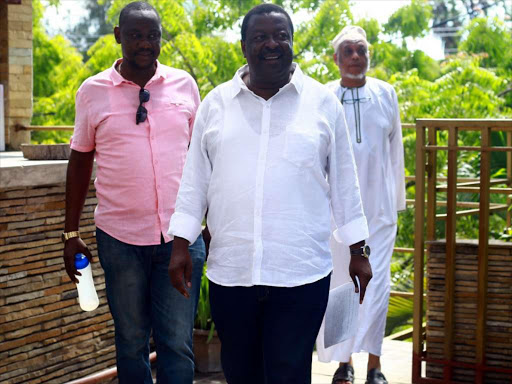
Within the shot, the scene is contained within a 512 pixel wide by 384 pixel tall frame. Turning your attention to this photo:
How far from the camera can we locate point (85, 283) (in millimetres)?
4672

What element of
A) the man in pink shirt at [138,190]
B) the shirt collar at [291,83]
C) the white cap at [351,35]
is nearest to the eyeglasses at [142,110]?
the man in pink shirt at [138,190]

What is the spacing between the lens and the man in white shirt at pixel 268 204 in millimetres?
3615

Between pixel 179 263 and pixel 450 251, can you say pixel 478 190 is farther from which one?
pixel 179 263

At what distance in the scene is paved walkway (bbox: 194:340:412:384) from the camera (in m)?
6.27

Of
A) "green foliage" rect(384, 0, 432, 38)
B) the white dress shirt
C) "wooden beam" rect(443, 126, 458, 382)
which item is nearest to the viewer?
the white dress shirt

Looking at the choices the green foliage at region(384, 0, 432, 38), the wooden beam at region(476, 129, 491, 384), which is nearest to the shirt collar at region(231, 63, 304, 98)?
the wooden beam at region(476, 129, 491, 384)

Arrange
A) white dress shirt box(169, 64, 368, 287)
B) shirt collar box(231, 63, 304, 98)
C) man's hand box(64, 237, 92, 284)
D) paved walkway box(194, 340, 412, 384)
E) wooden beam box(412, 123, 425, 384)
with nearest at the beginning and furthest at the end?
white dress shirt box(169, 64, 368, 287) → shirt collar box(231, 63, 304, 98) → man's hand box(64, 237, 92, 284) → wooden beam box(412, 123, 425, 384) → paved walkway box(194, 340, 412, 384)

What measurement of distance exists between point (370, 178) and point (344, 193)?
224cm

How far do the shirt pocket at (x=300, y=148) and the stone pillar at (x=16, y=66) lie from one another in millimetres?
7666

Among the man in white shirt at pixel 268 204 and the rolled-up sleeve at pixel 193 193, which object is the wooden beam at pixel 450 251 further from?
the rolled-up sleeve at pixel 193 193

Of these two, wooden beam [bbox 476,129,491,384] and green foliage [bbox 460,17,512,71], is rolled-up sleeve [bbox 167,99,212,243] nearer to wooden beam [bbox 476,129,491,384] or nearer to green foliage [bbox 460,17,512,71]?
wooden beam [bbox 476,129,491,384]

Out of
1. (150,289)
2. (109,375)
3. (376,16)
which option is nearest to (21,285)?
(109,375)

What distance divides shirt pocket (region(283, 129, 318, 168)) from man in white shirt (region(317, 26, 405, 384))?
232 cm

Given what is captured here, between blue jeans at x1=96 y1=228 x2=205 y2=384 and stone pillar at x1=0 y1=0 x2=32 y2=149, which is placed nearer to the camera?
blue jeans at x1=96 y1=228 x2=205 y2=384
